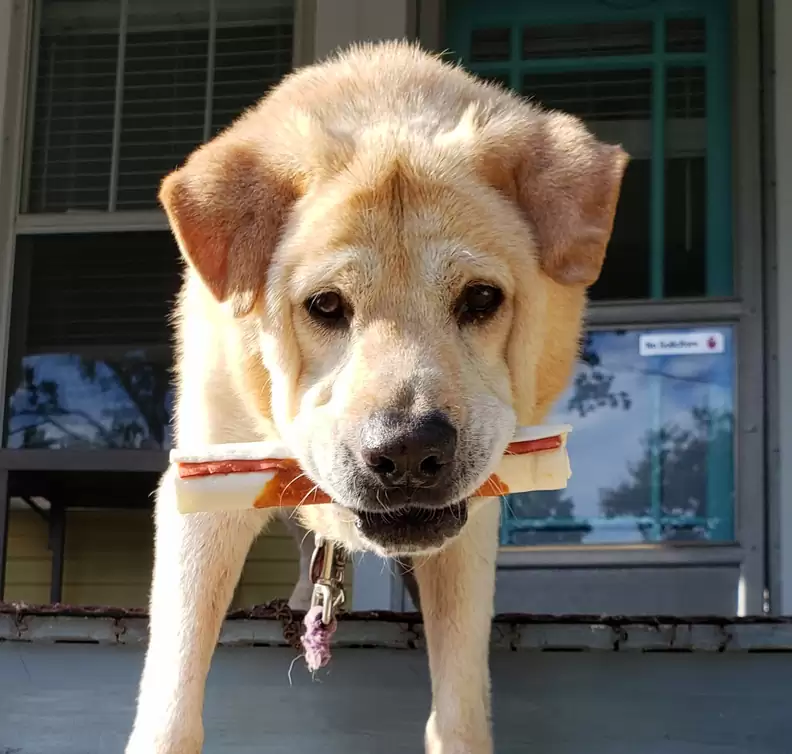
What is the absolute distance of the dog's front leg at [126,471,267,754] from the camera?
197 centimetres

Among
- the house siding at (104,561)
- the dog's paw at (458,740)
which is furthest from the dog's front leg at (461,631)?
the house siding at (104,561)

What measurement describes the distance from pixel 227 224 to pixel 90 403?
318cm

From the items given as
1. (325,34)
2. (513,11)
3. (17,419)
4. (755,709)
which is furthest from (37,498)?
(755,709)

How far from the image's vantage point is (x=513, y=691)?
2.32 metres

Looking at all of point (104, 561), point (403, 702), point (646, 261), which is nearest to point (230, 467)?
point (403, 702)

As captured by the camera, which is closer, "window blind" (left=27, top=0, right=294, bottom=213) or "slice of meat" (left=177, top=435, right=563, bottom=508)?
"slice of meat" (left=177, top=435, right=563, bottom=508)

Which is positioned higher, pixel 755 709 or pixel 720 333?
pixel 720 333

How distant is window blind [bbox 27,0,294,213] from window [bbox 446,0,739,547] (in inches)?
38.8

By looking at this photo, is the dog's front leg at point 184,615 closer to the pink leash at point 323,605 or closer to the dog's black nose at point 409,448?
the pink leash at point 323,605

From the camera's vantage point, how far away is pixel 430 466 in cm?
169

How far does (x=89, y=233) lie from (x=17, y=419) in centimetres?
90

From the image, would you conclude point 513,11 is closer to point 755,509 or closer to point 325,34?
point 325,34

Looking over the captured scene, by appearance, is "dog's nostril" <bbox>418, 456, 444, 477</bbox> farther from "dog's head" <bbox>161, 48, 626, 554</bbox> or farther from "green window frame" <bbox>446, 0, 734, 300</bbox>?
"green window frame" <bbox>446, 0, 734, 300</bbox>

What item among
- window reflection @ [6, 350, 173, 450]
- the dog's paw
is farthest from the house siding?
the dog's paw
